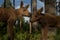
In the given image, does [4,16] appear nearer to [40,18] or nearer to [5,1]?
[40,18]

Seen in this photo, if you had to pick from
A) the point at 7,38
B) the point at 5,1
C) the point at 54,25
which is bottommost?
the point at 7,38

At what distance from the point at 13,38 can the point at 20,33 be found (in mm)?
995

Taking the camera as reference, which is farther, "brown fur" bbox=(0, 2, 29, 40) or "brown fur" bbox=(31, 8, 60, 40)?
"brown fur" bbox=(0, 2, 29, 40)

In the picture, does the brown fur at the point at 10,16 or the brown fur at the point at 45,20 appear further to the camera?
the brown fur at the point at 10,16

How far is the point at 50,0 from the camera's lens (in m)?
8.56

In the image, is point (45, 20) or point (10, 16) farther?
point (10, 16)

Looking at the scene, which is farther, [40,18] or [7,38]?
[7,38]

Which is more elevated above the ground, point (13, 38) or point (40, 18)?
point (40, 18)

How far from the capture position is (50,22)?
712 cm

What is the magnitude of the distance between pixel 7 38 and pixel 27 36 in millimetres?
702

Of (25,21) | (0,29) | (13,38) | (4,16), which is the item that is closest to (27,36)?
(13,38)

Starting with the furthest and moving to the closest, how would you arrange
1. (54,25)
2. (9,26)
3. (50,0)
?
1. (50,0)
2. (9,26)
3. (54,25)

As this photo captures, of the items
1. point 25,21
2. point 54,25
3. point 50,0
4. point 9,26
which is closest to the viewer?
point 54,25

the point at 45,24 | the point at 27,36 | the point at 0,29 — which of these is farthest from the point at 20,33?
the point at 45,24
